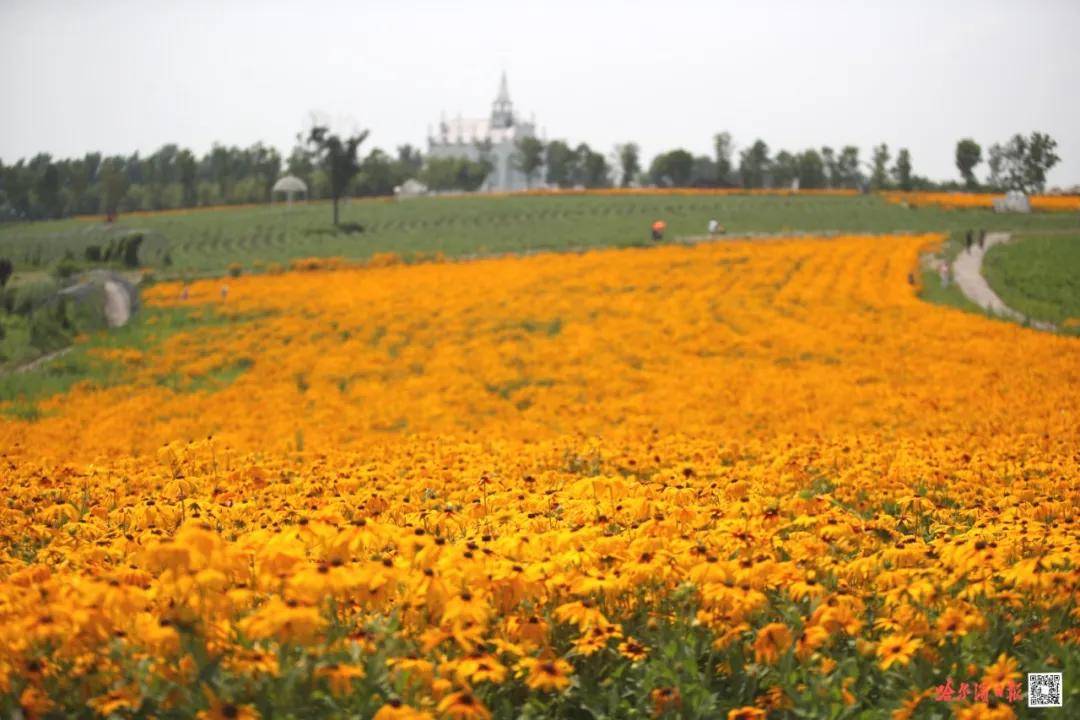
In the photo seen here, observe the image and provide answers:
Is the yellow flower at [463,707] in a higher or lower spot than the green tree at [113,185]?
lower

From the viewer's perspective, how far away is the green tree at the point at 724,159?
93.7m

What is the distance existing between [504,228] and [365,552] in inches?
2335

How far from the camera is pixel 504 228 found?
214 ft

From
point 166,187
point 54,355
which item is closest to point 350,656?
point 54,355

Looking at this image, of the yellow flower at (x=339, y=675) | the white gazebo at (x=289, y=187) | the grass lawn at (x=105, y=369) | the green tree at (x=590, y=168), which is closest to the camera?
the yellow flower at (x=339, y=675)

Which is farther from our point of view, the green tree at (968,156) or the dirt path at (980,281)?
the dirt path at (980,281)

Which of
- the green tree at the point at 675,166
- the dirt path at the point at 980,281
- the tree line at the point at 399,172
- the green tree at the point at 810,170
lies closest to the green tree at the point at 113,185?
the tree line at the point at 399,172

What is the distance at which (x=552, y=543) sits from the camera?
6.24 m

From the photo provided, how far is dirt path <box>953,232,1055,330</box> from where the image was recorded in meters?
22.6

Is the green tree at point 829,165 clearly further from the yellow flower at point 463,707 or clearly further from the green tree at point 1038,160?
the yellow flower at point 463,707

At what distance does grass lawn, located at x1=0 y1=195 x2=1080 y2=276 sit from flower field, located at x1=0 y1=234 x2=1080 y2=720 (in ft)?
16.7

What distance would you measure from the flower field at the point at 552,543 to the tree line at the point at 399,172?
11.1 feet

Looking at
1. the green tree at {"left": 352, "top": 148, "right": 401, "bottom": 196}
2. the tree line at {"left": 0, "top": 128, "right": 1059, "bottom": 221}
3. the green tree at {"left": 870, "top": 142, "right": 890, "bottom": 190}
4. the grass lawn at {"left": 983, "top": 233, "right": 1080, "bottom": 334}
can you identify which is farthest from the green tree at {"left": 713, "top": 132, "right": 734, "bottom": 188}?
the grass lawn at {"left": 983, "top": 233, "right": 1080, "bottom": 334}

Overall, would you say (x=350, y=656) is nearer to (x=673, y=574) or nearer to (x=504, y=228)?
(x=673, y=574)
